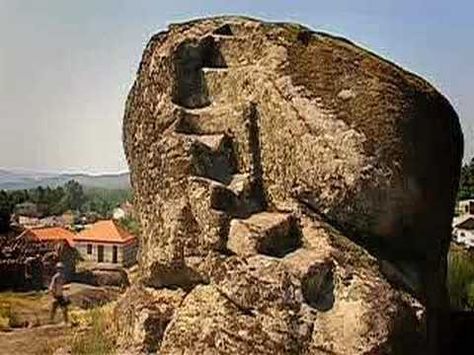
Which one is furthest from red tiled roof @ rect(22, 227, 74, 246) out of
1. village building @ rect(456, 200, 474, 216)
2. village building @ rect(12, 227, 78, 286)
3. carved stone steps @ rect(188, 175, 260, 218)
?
carved stone steps @ rect(188, 175, 260, 218)

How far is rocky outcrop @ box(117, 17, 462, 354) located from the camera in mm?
9367

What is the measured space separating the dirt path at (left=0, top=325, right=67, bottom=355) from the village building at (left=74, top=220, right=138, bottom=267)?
3247cm

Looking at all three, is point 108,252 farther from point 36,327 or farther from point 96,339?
point 96,339

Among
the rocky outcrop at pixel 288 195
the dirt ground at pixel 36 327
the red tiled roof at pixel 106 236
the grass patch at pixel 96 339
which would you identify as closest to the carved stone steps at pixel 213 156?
the rocky outcrop at pixel 288 195

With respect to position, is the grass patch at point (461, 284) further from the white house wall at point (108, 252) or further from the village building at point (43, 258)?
the white house wall at point (108, 252)

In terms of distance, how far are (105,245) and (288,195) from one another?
137 feet

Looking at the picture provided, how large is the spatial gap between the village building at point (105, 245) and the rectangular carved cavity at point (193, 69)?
37217 millimetres

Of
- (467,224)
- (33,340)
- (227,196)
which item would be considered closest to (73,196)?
(467,224)

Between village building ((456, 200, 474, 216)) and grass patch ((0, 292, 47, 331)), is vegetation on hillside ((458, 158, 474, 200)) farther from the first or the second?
grass patch ((0, 292, 47, 331))

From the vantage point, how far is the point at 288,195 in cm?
1012

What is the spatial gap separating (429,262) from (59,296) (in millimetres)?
9457

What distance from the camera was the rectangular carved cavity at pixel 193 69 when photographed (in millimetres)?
10977

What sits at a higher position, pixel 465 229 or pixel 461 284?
pixel 461 284

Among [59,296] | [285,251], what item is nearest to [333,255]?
[285,251]
